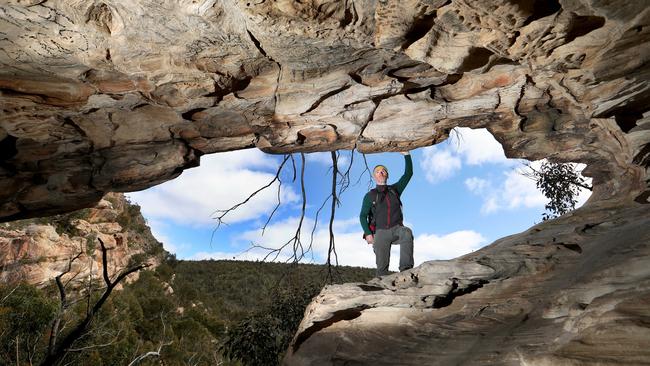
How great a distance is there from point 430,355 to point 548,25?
377 centimetres

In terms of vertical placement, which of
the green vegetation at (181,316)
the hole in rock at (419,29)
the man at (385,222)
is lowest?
the green vegetation at (181,316)

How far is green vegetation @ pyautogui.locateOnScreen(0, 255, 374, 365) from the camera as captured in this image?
9.23 meters

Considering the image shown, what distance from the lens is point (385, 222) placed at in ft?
21.6

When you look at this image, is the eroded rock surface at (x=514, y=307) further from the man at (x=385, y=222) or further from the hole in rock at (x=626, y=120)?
the hole in rock at (x=626, y=120)

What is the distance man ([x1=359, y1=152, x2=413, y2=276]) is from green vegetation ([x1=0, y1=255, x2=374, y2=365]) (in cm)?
287

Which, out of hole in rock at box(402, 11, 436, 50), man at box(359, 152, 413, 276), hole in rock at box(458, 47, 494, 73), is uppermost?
hole in rock at box(458, 47, 494, 73)

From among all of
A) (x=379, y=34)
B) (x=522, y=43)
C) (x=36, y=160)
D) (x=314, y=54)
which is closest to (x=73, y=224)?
(x=36, y=160)

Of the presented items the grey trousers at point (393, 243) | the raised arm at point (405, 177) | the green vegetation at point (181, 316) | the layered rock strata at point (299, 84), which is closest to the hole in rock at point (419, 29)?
the layered rock strata at point (299, 84)

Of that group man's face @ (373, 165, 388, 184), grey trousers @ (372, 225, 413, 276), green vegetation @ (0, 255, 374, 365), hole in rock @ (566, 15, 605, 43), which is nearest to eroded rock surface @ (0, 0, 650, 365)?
hole in rock @ (566, 15, 605, 43)

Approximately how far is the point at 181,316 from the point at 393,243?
1894 cm

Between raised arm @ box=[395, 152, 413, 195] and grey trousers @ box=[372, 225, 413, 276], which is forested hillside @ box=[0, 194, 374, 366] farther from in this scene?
raised arm @ box=[395, 152, 413, 195]

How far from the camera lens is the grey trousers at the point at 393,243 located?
21.0 feet

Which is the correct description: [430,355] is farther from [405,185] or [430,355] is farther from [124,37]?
[124,37]

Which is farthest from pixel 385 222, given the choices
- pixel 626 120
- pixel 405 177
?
pixel 626 120
